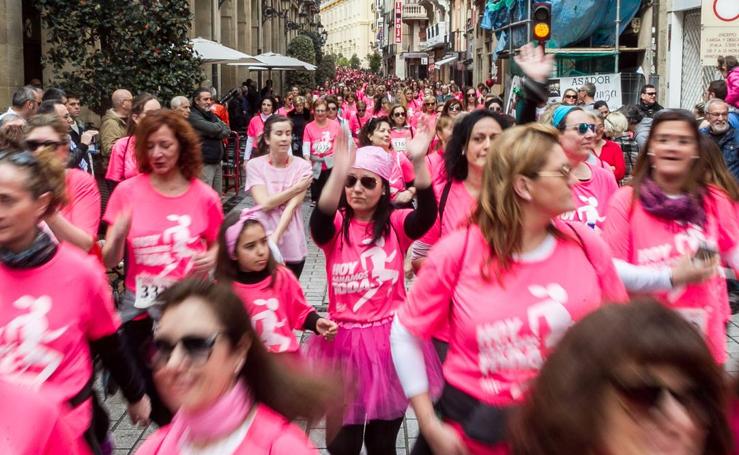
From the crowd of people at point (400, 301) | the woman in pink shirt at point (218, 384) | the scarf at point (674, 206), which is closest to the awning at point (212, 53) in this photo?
the crowd of people at point (400, 301)

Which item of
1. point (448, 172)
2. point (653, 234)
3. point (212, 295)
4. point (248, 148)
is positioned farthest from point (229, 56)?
point (212, 295)

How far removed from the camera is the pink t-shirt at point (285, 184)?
6.86 metres


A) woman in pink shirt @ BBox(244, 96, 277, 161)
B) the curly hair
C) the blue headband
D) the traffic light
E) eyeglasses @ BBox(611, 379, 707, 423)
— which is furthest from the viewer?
woman in pink shirt @ BBox(244, 96, 277, 161)

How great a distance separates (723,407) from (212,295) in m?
1.23

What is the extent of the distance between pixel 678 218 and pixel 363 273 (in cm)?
148

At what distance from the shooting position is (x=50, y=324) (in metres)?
3.35

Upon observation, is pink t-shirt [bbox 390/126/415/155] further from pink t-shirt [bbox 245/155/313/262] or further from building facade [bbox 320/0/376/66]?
building facade [bbox 320/0/376/66]

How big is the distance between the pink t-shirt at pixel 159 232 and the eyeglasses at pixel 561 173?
246 centimetres

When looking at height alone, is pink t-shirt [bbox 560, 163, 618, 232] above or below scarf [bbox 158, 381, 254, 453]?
above

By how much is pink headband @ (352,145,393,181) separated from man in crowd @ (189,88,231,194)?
23.9ft

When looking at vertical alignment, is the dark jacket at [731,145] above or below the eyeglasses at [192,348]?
above

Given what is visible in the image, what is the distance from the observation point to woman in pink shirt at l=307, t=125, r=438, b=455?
14.5ft

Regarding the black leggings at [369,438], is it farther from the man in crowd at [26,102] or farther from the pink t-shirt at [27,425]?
the man in crowd at [26,102]

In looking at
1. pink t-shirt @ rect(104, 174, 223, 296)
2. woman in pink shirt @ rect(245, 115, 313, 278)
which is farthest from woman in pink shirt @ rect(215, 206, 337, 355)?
woman in pink shirt @ rect(245, 115, 313, 278)
